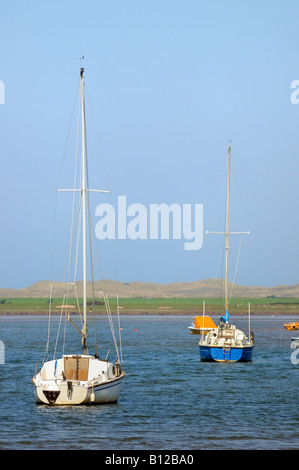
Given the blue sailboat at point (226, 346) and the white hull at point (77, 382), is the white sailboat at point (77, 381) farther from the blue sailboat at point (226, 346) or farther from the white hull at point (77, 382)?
the blue sailboat at point (226, 346)

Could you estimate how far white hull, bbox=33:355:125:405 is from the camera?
1772 inches

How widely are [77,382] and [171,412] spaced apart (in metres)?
5.65

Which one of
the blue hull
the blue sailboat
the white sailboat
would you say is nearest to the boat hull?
the white sailboat

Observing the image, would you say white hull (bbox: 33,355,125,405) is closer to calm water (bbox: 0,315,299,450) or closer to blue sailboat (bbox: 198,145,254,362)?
calm water (bbox: 0,315,299,450)

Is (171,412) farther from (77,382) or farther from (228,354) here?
(228,354)

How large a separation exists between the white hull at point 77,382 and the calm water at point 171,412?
2.11 feet

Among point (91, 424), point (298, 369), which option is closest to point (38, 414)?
point (91, 424)

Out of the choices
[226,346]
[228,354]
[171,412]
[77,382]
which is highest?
[226,346]

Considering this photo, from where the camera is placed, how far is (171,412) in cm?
4691

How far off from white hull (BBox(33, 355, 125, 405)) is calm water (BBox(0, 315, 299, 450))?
643 millimetres

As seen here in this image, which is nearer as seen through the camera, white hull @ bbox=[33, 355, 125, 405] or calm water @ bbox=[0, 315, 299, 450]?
calm water @ bbox=[0, 315, 299, 450]

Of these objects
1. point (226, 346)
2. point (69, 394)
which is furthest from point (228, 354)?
point (69, 394)

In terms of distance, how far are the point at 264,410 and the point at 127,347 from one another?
58453 mm

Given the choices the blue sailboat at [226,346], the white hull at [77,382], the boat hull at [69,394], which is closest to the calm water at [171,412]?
the boat hull at [69,394]
